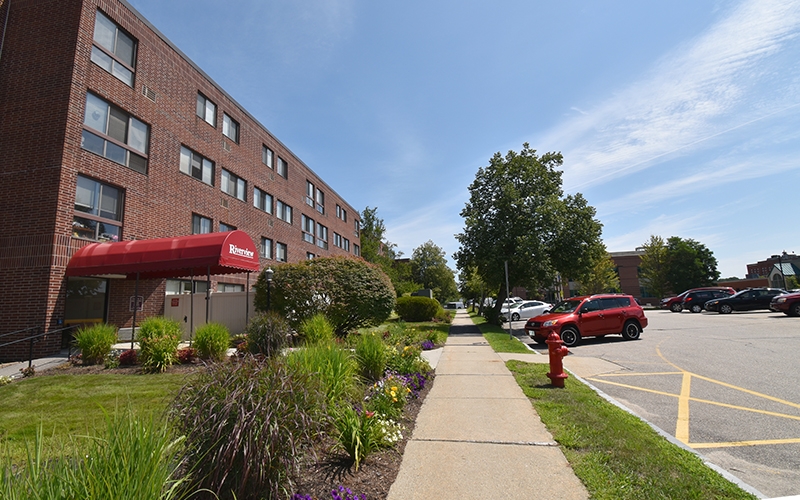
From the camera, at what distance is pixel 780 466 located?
406 centimetres

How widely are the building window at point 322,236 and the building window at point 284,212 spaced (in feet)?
20.3

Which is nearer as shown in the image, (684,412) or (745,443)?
(745,443)

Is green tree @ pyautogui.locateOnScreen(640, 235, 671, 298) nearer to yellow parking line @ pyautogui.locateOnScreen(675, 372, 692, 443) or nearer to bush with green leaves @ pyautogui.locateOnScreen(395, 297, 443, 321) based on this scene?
bush with green leaves @ pyautogui.locateOnScreen(395, 297, 443, 321)

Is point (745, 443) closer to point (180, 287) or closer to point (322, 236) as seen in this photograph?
point (180, 287)

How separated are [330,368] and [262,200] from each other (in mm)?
23214

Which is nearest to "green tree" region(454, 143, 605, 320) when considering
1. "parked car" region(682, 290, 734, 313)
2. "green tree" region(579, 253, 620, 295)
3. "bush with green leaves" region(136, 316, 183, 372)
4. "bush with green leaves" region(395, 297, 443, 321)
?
"bush with green leaves" region(395, 297, 443, 321)

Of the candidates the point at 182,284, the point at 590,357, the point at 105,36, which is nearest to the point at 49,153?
the point at 105,36

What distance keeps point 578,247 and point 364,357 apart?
67.2 feet

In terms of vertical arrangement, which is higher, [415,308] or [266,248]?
[266,248]

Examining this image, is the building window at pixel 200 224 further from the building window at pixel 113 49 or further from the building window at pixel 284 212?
the building window at pixel 284 212

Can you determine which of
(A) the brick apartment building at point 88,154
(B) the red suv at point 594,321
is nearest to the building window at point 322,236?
(A) the brick apartment building at point 88,154

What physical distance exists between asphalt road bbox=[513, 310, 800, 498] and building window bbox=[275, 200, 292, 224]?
21730 mm

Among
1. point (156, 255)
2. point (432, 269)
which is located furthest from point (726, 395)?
point (432, 269)

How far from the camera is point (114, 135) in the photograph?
574 inches
